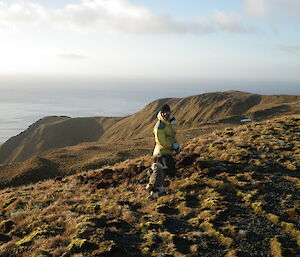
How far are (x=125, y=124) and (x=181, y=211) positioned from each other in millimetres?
133248

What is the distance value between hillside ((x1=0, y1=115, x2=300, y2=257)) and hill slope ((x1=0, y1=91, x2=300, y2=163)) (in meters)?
91.7

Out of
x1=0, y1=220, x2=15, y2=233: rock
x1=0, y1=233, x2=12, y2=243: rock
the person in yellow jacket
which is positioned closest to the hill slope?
the person in yellow jacket

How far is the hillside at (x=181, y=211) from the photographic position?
32.2 feet

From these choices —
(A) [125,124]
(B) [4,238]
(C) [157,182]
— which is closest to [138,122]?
(A) [125,124]

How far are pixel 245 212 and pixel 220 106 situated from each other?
120802 millimetres

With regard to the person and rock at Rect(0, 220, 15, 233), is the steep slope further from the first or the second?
the person

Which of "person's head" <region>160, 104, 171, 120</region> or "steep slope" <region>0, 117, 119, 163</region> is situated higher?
"person's head" <region>160, 104, 171, 120</region>

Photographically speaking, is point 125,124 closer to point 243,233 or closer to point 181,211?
point 181,211

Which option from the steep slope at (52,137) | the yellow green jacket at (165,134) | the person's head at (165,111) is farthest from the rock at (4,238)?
the steep slope at (52,137)

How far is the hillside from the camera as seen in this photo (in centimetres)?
982

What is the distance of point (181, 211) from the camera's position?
12859mm

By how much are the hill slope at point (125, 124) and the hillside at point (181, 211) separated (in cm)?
9166

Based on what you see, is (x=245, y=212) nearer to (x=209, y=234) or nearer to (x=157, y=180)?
(x=209, y=234)

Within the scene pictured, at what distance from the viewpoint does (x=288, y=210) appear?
37.5 ft
